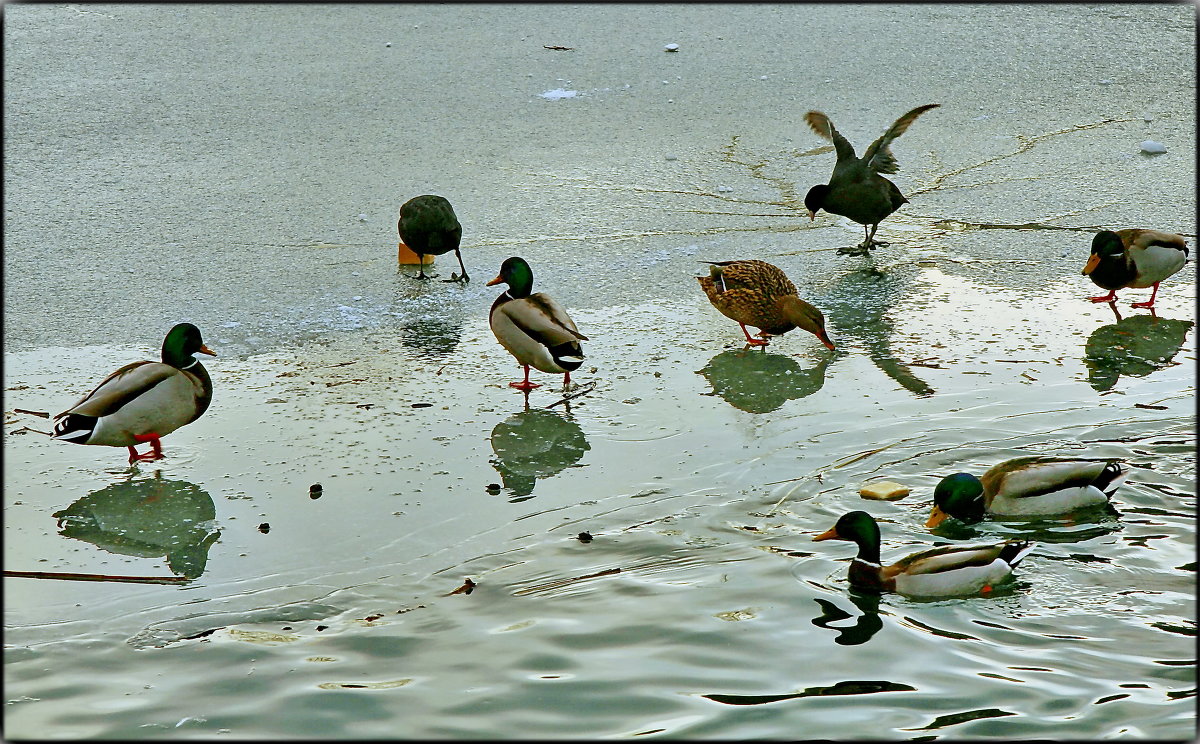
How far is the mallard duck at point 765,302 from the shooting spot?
19.1ft

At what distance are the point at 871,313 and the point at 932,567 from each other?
2621 mm

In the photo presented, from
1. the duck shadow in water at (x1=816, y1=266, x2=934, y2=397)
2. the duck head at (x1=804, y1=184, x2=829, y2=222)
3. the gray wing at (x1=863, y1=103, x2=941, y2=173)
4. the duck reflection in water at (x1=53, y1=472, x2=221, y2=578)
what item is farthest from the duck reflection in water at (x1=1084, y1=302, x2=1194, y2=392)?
the duck reflection in water at (x1=53, y1=472, x2=221, y2=578)

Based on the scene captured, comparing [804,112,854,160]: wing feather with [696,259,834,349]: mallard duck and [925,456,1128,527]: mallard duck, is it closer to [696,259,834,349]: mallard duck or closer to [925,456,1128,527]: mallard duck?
[696,259,834,349]: mallard duck

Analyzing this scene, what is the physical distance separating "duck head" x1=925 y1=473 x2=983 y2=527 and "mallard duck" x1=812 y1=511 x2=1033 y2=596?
0.30 meters

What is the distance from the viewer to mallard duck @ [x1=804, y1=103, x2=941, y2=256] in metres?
6.92

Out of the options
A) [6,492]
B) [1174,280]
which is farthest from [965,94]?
[6,492]

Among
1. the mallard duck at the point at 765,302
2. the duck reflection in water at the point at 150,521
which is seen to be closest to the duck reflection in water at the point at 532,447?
the duck reflection in water at the point at 150,521

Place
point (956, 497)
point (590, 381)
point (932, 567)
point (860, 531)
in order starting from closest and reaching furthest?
point (932, 567) < point (860, 531) < point (956, 497) < point (590, 381)

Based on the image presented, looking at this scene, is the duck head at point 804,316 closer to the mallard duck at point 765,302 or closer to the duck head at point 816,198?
the mallard duck at point 765,302

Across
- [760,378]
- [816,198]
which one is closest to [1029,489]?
[760,378]

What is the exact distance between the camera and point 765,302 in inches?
231

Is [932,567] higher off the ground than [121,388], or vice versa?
[121,388]

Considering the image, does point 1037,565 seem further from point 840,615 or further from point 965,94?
point 965,94

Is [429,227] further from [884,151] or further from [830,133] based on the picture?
[884,151]
